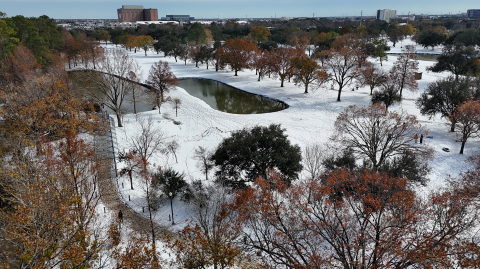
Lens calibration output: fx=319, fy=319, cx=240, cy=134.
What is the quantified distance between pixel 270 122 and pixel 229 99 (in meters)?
11.4

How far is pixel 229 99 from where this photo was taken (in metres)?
39.0

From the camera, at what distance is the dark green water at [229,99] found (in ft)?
114

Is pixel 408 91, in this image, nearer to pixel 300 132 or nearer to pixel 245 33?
pixel 300 132

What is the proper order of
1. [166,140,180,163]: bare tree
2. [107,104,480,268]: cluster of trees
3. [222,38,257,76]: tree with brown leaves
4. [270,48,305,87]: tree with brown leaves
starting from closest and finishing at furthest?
[107,104,480,268]: cluster of trees, [166,140,180,163]: bare tree, [270,48,305,87]: tree with brown leaves, [222,38,257,76]: tree with brown leaves

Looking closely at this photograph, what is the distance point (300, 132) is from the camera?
26250mm

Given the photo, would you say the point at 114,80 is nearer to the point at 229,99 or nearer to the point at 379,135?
the point at 229,99

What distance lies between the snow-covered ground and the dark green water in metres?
1.46

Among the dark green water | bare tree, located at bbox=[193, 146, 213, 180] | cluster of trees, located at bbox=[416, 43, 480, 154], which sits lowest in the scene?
bare tree, located at bbox=[193, 146, 213, 180]

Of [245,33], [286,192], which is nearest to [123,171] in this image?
[286,192]

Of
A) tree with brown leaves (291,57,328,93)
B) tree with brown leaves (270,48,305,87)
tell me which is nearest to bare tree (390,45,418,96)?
tree with brown leaves (291,57,328,93)

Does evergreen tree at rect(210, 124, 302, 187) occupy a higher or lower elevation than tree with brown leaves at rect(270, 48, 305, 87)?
lower

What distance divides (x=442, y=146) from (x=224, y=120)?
17263 mm

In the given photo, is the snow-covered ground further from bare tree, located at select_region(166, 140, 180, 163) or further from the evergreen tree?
the evergreen tree

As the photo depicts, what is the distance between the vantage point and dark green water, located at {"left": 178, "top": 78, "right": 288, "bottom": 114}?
114 ft
